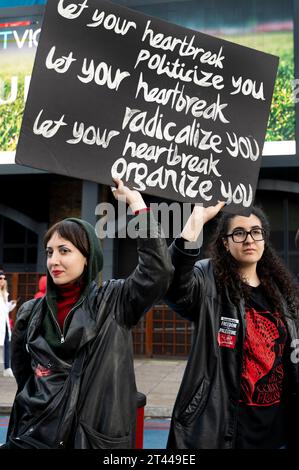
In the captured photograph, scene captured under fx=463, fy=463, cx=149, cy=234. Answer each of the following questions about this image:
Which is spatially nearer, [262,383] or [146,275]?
[146,275]

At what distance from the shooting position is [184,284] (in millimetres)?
2229

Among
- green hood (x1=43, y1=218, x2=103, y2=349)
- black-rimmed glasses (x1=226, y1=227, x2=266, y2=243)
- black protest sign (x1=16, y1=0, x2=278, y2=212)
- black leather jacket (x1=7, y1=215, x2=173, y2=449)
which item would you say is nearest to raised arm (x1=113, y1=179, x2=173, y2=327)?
black leather jacket (x1=7, y1=215, x2=173, y2=449)

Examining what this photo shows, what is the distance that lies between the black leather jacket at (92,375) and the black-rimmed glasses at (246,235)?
0.58 m

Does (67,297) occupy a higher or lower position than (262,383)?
higher

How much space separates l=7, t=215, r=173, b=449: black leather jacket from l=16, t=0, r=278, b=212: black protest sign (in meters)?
0.60

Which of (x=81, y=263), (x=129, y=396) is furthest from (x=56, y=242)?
(x=129, y=396)

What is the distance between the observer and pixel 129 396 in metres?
1.96

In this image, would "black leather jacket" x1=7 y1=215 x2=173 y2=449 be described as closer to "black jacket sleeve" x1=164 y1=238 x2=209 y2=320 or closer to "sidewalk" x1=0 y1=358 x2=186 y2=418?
"black jacket sleeve" x1=164 y1=238 x2=209 y2=320

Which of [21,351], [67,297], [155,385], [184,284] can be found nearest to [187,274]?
[184,284]

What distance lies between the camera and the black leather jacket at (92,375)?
1.82 metres

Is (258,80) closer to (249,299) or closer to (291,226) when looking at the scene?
(249,299)

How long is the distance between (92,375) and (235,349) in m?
0.72

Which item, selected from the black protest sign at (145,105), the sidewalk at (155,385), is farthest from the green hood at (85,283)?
Answer: the sidewalk at (155,385)

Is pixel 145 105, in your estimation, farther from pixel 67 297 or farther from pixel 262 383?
pixel 262 383
